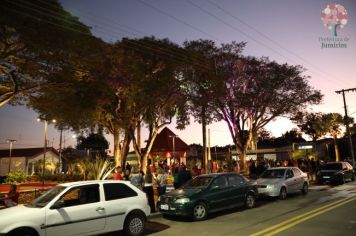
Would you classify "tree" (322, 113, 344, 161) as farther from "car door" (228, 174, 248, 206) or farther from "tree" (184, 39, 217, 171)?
"car door" (228, 174, 248, 206)

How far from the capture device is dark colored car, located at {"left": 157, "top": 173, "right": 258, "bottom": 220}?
10609mm

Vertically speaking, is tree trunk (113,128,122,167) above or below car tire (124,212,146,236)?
above

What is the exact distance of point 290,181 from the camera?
16172 mm

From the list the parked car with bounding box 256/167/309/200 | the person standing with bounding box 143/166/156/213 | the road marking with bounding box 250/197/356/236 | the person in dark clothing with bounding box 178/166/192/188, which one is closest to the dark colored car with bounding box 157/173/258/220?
the person standing with bounding box 143/166/156/213

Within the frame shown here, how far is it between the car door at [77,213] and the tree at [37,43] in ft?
31.3

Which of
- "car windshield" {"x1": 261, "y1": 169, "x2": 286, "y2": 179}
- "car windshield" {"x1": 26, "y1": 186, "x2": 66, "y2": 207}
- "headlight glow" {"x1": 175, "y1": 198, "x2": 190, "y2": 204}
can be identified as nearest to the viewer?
"car windshield" {"x1": 26, "y1": 186, "x2": 66, "y2": 207}

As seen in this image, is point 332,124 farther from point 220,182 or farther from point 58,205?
point 58,205

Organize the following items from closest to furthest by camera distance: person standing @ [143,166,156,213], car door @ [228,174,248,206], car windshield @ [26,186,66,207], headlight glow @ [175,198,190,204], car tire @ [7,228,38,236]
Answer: car tire @ [7,228,38,236], car windshield @ [26,186,66,207], headlight glow @ [175,198,190,204], car door @ [228,174,248,206], person standing @ [143,166,156,213]

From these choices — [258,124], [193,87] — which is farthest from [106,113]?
[258,124]

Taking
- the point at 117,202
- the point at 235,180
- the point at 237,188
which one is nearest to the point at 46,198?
the point at 117,202

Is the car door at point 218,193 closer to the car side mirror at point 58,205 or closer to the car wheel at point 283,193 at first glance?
the car wheel at point 283,193

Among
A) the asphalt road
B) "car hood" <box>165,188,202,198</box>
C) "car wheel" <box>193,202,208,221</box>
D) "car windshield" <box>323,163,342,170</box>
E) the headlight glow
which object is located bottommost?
the asphalt road

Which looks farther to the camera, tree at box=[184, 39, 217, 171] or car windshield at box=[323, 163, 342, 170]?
tree at box=[184, 39, 217, 171]

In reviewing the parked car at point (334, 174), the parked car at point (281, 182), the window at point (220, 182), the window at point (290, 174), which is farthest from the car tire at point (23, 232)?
the parked car at point (334, 174)
